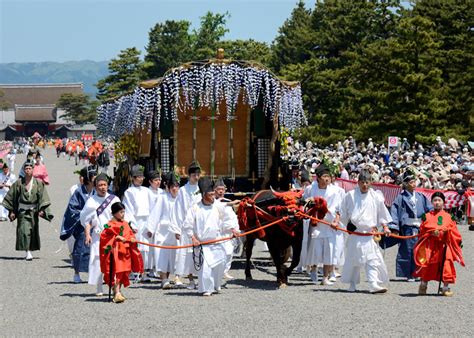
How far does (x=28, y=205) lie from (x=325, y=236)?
542cm

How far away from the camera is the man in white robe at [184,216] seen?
1262 cm

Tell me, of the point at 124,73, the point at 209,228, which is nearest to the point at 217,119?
the point at 209,228

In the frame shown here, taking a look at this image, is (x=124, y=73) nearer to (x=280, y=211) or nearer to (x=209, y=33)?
(x=209, y=33)

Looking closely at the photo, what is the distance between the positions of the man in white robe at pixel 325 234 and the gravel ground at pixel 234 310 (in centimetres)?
34

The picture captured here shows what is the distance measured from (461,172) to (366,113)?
19647mm

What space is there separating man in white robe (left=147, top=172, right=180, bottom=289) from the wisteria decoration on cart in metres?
3.19

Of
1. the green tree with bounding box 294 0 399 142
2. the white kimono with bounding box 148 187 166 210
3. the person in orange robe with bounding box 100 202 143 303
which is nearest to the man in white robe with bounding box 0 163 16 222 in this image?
the white kimono with bounding box 148 187 166 210

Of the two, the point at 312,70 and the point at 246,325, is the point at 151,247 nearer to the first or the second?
the point at 246,325

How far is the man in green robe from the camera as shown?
51.3 ft

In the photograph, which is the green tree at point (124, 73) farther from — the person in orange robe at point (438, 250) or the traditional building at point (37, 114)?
the person in orange robe at point (438, 250)

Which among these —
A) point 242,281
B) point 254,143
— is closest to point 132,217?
point 242,281

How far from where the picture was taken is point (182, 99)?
16.5 metres

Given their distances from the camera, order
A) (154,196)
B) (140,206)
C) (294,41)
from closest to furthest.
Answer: (140,206) → (154,196) → (294,41)

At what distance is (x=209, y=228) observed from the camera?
1198cm
